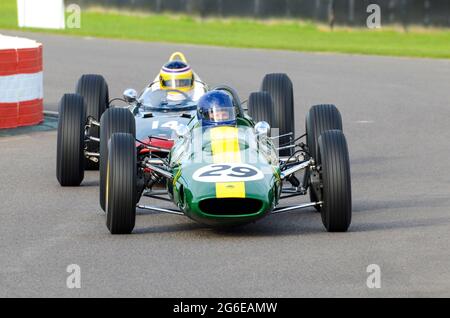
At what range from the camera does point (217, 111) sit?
498 inches

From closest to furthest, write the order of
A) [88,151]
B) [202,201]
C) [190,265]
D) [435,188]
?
[190,265] < [202,201] < [435,188] < [88,151]

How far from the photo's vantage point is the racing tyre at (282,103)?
15.6 metres

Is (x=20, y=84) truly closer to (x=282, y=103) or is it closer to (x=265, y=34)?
(x=282, y=103)

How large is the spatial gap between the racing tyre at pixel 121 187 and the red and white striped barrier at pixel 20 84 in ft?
23.4

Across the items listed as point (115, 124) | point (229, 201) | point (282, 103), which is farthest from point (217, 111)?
point (282, 103)

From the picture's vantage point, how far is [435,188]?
14492mm

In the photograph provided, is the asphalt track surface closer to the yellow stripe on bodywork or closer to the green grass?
the yellow stripe on bodywork

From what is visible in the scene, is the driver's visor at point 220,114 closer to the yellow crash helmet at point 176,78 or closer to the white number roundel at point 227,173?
the white number roundel at point 227,173

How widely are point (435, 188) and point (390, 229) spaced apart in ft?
8.74

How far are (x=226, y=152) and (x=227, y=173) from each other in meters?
0.66

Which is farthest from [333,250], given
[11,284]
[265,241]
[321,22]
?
[321,22]

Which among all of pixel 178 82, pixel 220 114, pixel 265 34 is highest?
pixel 220 114

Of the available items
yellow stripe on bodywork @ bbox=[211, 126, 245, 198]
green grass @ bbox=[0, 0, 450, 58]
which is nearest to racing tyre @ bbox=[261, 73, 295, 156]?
yellow stripe on bodywork @ bbox=[211, 126, 245, 198]
